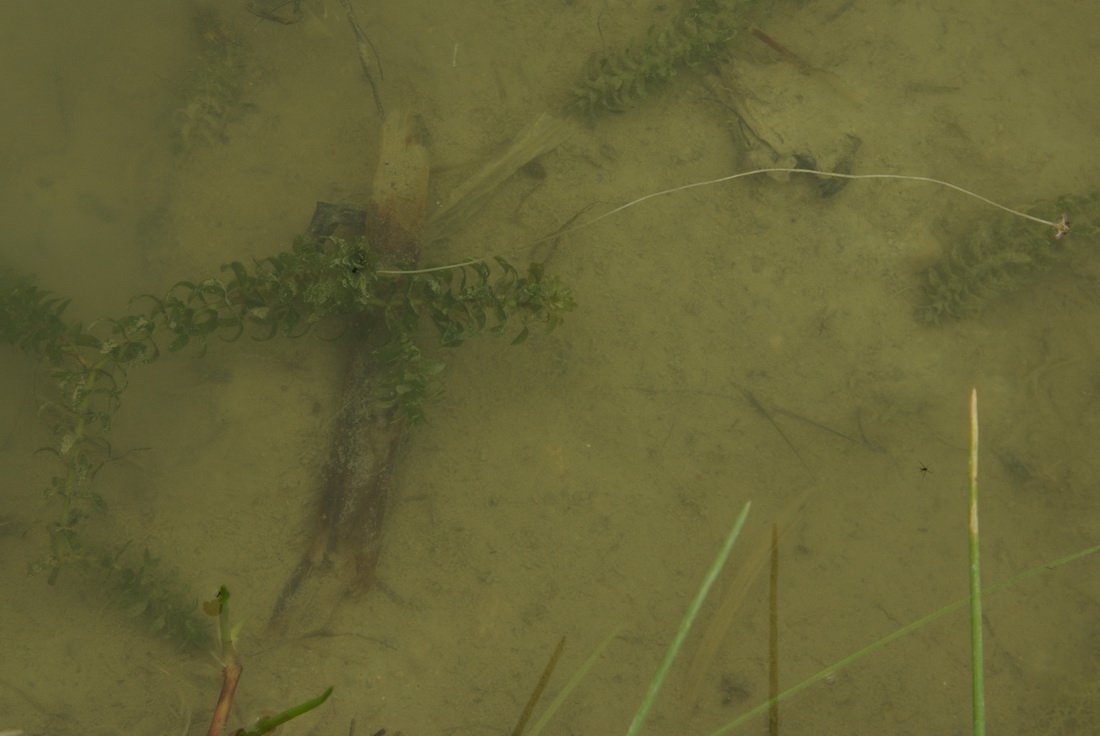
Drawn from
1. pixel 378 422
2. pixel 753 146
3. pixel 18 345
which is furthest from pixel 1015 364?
pixel 18 345

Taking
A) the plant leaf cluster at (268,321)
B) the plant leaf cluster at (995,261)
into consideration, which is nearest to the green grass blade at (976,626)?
the plant leaf cluster at (268,321)

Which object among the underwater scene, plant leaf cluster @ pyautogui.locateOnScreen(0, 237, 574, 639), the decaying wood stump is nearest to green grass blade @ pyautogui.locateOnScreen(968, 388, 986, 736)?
the underwater scene

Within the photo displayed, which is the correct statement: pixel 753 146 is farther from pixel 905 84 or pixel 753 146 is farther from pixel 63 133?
pixel 63 133

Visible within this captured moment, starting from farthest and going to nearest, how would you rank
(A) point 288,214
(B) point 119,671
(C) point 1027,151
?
(C) point 1027,151, (A) point 288,214, (B) point 119,671

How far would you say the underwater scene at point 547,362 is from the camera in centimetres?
336

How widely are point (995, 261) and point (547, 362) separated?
2401 millimetres

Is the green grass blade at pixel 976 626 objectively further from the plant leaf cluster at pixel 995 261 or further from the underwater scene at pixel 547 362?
the plant leaf cluster at pixel 995 261

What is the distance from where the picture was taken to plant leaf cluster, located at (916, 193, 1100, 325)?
378 cm

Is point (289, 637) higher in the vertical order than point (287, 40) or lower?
lower

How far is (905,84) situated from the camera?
4.14m

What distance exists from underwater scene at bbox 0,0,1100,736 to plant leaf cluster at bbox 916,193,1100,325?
0.9 inches

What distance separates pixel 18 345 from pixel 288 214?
1.44m

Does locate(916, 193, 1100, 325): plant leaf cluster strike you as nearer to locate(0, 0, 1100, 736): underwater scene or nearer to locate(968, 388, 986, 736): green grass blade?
locate(0, 0, 1100, 736): underwater scene

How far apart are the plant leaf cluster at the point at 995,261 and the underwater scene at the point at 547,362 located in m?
0.02
